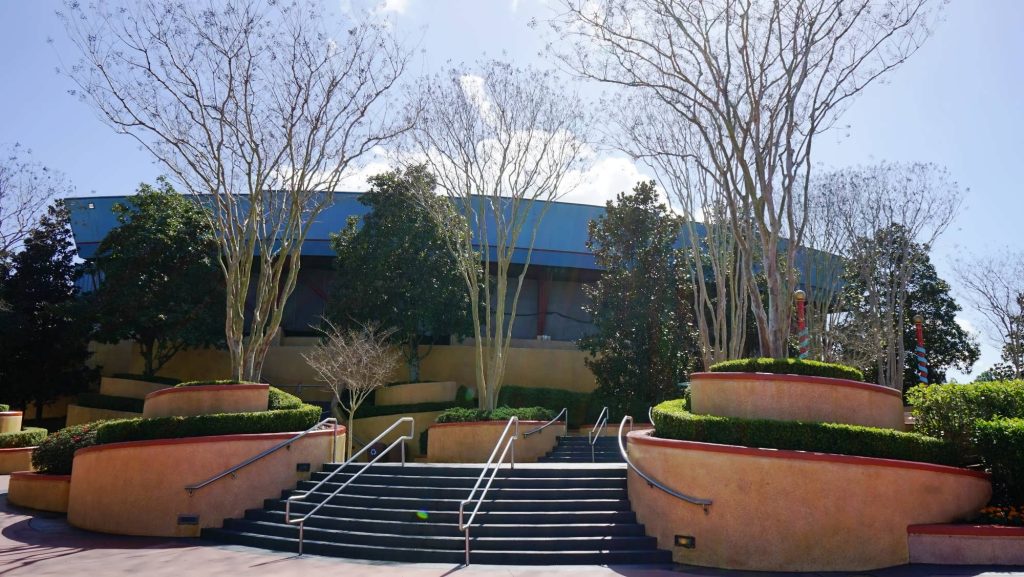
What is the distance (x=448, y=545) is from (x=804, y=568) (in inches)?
176

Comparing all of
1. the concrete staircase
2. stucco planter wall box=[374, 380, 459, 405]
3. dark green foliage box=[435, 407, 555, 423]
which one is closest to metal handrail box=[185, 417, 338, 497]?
the concrete staircase

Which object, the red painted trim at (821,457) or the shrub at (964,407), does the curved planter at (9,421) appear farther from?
the shrub at (964,407)

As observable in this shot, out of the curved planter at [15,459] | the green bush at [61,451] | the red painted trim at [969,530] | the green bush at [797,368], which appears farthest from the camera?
the curved planter at [15,459]

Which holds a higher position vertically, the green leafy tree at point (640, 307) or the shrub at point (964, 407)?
the green leafy tree at point (640, 307)

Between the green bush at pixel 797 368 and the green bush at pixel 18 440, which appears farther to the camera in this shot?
the green bush at pixel 18 440

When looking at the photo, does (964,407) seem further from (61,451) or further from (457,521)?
(61,451)

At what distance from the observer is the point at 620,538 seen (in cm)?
984

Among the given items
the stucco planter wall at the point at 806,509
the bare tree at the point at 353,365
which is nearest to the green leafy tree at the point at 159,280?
the bare tree at the point at 353,365

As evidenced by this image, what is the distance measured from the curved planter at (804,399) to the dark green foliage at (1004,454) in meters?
1.26

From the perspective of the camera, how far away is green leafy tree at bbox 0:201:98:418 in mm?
27062

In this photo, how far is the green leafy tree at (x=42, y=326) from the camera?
2706 cm

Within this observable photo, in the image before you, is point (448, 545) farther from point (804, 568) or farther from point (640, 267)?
point (640, 267)

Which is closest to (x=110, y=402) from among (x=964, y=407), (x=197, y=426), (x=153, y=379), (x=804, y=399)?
(x=153, y=379)

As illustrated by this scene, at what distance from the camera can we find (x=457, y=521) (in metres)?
10.4
